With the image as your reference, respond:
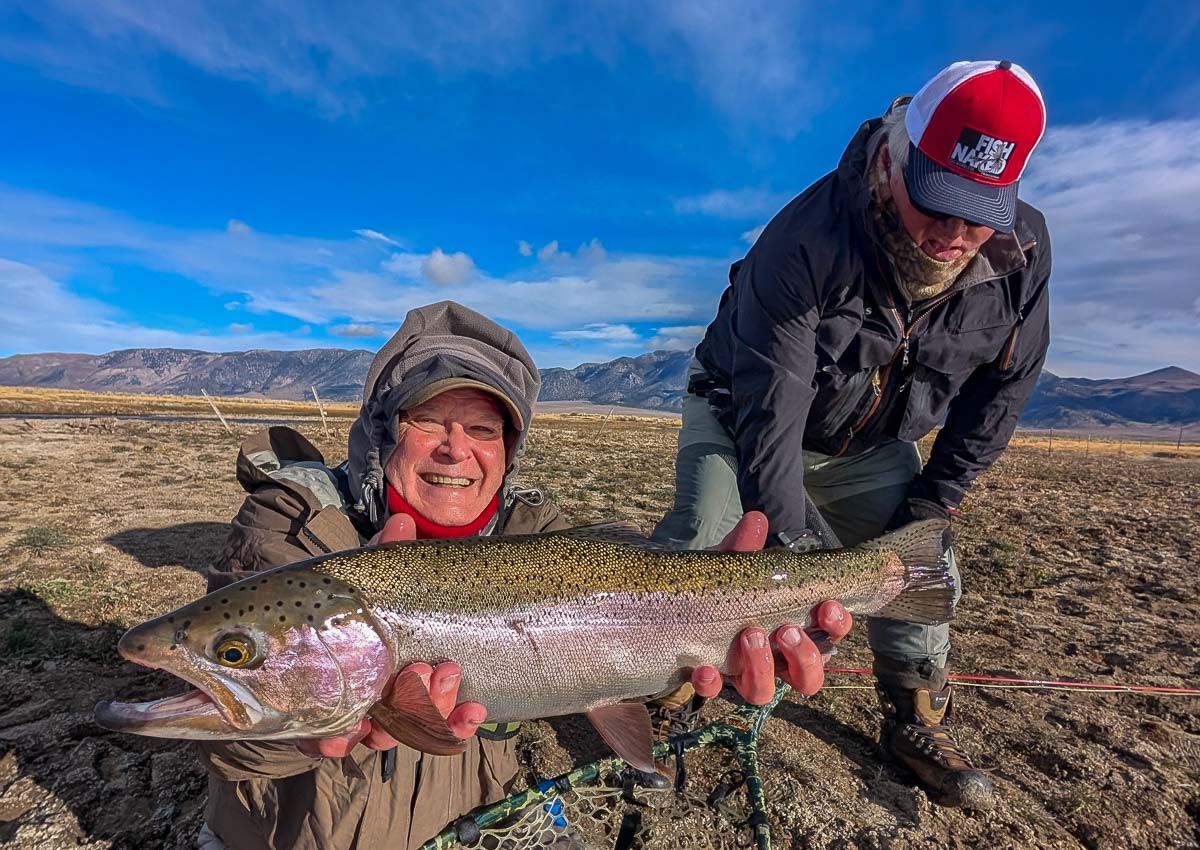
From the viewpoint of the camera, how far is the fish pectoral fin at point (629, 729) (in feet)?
9.25

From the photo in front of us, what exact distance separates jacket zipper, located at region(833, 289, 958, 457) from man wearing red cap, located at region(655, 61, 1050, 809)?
13 millimetres

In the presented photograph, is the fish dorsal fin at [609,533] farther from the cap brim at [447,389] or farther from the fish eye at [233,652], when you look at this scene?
the fish eye at [233,652]

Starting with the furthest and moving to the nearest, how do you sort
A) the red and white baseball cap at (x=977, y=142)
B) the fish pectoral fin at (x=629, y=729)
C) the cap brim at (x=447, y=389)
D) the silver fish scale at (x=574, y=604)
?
the cap brim at (x=447, y=389) < the red and white baseball cap at (x=977, y=142) < the fish pectoral fin at (x=629, y=729) < the silver fish scale at (x=574, y=604)

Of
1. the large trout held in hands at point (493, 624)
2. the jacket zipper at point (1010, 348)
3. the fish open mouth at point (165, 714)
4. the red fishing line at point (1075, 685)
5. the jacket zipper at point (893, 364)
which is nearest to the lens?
the fish open mouth at point (165, 714)

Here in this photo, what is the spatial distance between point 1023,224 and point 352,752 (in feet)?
15.3

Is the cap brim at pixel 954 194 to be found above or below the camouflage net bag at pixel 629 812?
above

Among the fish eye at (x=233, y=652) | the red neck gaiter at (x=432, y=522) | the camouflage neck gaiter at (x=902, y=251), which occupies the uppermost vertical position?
the camouflage neck gaiter at (x=902, y=251)

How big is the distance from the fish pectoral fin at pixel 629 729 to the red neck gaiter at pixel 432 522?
1132 mm

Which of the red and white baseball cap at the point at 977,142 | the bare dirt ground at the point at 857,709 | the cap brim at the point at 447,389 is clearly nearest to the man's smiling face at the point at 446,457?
the cap brim at the point at 447,389

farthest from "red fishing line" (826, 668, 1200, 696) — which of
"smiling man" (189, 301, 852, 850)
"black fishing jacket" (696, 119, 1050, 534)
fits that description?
"smiling man" (189, 301, 852, 850)

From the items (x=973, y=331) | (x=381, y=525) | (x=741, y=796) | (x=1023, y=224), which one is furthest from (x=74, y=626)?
(x=1023, y=224)

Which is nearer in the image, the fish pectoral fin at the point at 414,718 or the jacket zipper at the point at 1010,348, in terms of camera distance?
the fish pectoral fin at the point at 414,718

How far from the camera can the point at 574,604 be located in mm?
2842

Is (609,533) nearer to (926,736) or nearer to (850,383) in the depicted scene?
(850,383)
